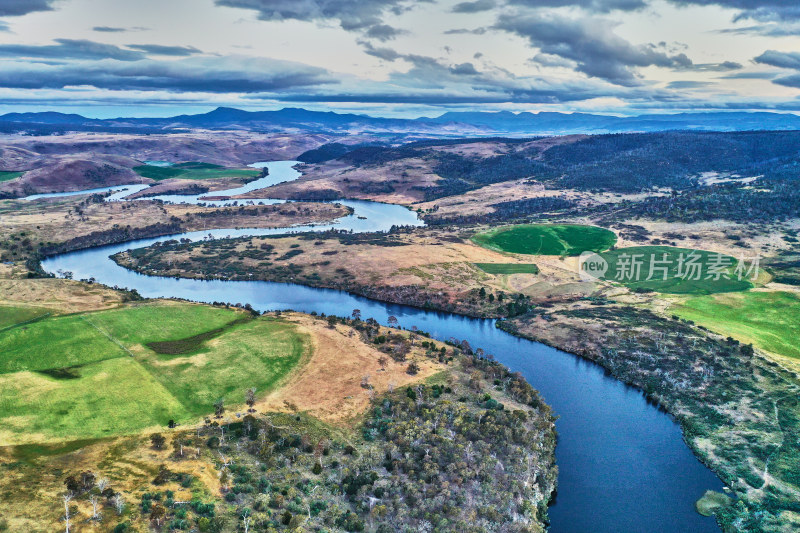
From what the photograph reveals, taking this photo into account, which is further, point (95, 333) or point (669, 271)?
point (669, 271)

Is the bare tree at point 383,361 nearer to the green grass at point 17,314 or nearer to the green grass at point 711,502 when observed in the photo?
the green grass at point 711,502

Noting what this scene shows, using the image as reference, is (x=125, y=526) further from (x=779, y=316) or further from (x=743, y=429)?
(x=779, y=316)

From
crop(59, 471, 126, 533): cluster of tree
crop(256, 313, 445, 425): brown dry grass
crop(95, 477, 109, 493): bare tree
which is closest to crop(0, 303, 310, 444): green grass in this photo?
crop(256, 313, 445, 425): brown dry grass

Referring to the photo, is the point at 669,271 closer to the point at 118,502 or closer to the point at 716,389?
the point at 716,389

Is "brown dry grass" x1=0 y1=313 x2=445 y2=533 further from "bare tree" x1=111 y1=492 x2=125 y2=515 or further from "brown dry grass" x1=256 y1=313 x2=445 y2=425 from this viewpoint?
"bare tree" x1=111 y1=492 x2=125 y2=515

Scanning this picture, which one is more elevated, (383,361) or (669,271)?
(669,271)

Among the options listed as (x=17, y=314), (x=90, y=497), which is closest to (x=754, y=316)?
(x=90, y=497)

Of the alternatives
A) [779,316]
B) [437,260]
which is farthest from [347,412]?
[779,316]
